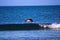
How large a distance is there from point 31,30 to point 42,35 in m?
0.47

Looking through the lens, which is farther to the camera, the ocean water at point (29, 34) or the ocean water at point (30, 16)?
the ocean water at point (30, 16)

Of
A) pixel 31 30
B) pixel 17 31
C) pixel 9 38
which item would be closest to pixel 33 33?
pixel 31 30

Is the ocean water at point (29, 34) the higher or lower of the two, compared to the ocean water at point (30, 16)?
higher

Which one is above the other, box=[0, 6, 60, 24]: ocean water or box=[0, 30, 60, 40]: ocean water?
box=[0, 30, 60, 40]: ocean water

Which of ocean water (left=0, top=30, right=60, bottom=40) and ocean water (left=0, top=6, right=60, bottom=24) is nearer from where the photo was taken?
ocean water (left=0, top=30, right=60, bottom=40)

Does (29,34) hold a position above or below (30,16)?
above

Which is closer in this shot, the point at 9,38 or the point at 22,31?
the point at 9,38

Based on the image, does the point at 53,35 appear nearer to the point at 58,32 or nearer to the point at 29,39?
the point at 58,32

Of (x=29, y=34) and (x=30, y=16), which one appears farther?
(x=30, y=16)

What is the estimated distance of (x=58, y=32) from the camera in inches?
228

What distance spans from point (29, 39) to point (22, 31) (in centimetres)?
83

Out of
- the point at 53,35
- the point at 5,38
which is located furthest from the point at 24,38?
the point at 53,35

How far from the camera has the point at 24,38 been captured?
5320mm

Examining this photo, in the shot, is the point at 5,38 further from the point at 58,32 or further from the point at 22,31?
the point at 58,32
